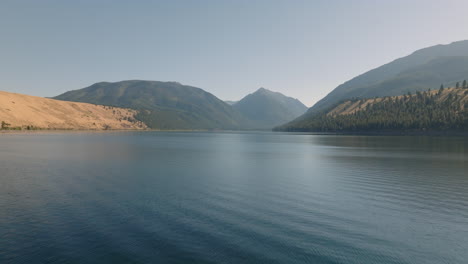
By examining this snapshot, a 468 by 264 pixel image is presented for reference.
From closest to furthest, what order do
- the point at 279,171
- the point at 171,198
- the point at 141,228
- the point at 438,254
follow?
the point at 438,254
the point at 141,228
the point at 171,198
the point at 279,171

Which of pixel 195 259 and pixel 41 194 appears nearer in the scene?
pixel 195 259

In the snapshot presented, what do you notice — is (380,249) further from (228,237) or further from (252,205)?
(252,205)

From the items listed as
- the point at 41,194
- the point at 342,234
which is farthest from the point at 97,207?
the point at 342,234

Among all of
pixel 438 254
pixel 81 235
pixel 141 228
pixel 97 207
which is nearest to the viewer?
pixel 438 254

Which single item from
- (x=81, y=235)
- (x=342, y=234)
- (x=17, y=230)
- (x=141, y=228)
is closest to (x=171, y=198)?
(x=141, y=228)

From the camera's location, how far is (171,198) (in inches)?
1518

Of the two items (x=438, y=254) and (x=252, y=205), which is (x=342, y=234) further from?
(x=252, y=205)

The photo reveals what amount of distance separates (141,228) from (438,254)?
2558 cm

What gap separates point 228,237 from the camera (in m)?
24.7

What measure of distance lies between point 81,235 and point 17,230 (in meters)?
6.49

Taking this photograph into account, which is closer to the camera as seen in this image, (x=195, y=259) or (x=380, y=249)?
(x=195, y=259)

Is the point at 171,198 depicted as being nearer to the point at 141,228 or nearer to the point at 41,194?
the point at 141,228

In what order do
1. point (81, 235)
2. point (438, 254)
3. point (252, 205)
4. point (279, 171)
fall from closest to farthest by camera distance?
1. point (438, 254)
2. point (81, 235)
3. point (252, 205)
4. point (279, 171)

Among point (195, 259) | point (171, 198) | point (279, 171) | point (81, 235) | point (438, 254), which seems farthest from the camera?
point (279, 171)
